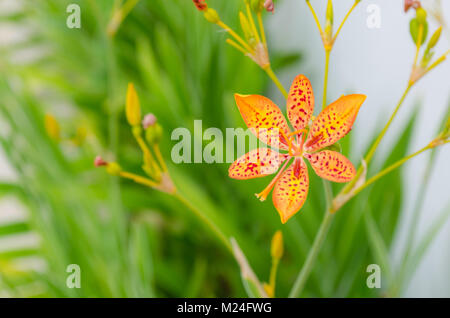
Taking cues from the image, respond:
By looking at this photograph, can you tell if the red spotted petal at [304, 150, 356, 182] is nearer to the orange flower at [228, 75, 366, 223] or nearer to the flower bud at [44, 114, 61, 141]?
the orange flower at [228, 75, 366, 223]

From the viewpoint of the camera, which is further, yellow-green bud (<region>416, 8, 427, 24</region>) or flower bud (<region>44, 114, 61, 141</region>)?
flower bud (<region>44, 114, 61, 141</region>)

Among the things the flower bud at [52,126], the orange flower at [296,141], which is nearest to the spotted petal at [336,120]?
the orange flower at [296,141]

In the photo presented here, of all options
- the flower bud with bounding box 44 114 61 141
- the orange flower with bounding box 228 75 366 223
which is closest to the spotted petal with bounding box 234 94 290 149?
the orange flower with bounding box 228 75 366 223

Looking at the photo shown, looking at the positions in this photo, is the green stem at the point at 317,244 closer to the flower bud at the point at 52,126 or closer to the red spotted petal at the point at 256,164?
the red spotted petal at the point at 256,164

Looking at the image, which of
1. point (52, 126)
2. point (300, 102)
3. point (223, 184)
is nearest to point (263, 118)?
point (300, 102)

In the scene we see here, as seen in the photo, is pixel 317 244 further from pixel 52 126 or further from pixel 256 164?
pixel 52 126

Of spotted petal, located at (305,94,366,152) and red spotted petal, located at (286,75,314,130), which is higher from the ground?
red spotted petal, located at (286,75,314,130)

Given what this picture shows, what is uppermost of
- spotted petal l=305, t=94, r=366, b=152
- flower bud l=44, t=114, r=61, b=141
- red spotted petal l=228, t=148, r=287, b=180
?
flower bud l=44, t=114, r=61, b=141
